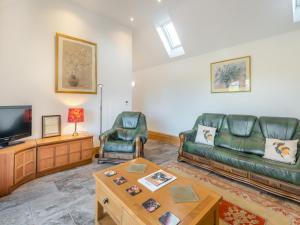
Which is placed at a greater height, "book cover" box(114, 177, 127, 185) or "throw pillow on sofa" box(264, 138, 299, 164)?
"throw pillow on sofa" box(264, 138, 299, 164)

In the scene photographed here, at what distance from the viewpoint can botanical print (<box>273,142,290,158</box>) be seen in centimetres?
235

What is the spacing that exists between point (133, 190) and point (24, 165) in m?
2.03

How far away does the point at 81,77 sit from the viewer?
357 centimetres

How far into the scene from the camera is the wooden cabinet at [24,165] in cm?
228

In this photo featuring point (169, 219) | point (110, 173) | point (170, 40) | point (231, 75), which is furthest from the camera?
point (170, 40)

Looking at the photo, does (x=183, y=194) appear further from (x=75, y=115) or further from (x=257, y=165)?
(x=75, y=115)

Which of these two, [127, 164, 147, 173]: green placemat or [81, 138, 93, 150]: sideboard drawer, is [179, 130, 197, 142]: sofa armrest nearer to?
[127, 164, 147, 173]: green placemat

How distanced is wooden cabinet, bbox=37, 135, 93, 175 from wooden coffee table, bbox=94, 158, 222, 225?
61.9 inches

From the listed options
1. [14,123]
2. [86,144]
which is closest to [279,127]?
[86,144]

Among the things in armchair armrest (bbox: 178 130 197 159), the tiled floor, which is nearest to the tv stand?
the tiled floor

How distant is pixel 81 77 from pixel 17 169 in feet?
6.94

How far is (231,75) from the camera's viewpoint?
3713 mm

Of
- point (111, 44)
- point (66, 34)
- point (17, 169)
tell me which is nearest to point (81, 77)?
point (66, 34)

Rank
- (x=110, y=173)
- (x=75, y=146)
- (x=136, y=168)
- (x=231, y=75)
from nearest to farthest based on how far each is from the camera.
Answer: (x=110, y=173), (x=136, y=168), (x=75, y=146), (x=231, y=75)
